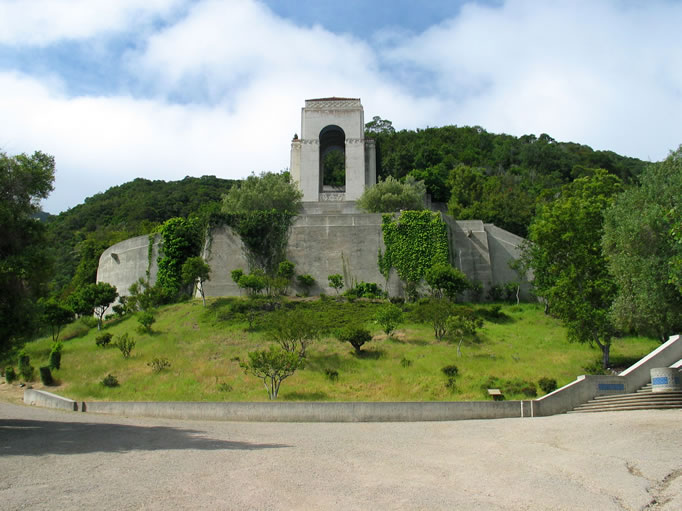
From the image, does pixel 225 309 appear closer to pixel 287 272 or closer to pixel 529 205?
pixel 287 272

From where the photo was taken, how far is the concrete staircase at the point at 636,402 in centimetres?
1476

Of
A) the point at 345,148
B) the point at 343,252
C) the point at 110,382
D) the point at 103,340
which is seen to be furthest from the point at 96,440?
the point at 345,148

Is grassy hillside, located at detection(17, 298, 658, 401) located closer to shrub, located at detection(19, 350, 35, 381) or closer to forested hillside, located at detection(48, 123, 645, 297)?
shrub, located at detection(19, 350, 35, 381)

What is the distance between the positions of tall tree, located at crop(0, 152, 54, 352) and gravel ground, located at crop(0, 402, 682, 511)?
221 cm

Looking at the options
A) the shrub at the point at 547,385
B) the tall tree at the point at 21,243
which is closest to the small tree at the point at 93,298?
the tall tree at the point at 21,243

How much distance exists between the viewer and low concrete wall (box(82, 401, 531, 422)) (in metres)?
14.8

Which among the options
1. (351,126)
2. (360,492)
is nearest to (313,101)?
(351,126)

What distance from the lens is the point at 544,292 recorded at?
23516mm

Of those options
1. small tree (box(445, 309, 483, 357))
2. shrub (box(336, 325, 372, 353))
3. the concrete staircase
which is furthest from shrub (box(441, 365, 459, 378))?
the concrete staircase

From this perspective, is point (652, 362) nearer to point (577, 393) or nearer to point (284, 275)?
point (577, 393)

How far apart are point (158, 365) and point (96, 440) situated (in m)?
11.3

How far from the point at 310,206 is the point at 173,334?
15.2 m

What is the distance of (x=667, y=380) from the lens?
50.2ft

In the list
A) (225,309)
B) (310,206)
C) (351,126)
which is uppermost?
(351,126)
